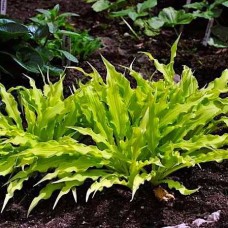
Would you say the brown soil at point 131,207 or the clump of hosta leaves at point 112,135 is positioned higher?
the clump of hosta leaves at point 112,135

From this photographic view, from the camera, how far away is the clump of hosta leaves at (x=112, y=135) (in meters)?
3.06

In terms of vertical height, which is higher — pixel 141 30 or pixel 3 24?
pixel 3 24

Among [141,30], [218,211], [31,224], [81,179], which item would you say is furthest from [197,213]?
[141,30]

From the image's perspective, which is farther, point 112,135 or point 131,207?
point 112,135

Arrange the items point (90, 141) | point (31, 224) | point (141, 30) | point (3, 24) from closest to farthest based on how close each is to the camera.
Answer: point (31, 224) → point (90, 141) → point (3, 24) → point (141, 30)

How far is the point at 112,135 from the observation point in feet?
10.6

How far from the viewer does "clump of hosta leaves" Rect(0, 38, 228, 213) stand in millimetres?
3064

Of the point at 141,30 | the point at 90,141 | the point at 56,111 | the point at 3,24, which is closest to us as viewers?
the point at 56,111

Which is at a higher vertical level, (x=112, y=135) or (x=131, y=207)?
(x=112, y=135)

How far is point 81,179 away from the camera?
10.0ft

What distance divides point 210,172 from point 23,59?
136 centimetres

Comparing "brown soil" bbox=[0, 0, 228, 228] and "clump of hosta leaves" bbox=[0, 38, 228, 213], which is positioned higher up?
"clump of hosta leaves" bbox=[0, 38, 228, 213]

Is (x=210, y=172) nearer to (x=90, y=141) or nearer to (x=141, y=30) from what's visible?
(x=90, y=141)

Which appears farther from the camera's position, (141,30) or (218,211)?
(141,30)
